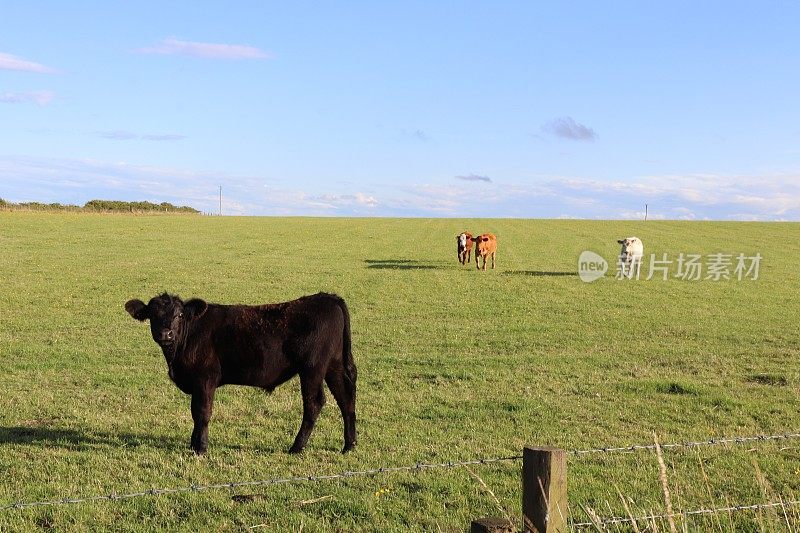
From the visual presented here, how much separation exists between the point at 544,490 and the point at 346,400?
4.26m

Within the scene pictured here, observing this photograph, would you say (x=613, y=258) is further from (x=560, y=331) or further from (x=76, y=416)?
(x=76, y=416)

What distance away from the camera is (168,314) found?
315 inches

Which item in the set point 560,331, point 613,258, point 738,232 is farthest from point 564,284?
point 738,232

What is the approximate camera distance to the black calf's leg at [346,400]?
8.26 metres

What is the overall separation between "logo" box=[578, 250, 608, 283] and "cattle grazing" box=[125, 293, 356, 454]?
71.6 feet

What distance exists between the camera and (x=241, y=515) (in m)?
6.47

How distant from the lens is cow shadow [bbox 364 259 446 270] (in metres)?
32.7

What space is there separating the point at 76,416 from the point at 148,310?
8.93 ft

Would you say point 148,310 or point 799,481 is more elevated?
point 148,310

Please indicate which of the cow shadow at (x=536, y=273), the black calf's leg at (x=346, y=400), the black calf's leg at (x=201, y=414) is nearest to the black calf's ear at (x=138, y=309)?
the black calf's leg at (x=201, y=414)

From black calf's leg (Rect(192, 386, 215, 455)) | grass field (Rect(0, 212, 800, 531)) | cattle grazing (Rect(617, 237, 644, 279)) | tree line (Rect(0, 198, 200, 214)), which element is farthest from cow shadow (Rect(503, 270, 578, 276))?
tree line (Rect(0, 198, 200, 214))

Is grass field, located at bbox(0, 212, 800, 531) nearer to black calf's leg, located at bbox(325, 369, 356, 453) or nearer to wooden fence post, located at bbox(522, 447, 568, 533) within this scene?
black calf's leg, located at bbox(325, 369, 356, 453)

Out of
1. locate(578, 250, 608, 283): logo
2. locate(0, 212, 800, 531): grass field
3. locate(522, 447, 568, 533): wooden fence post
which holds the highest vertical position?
locate(522, 447, 568, 533): wooden fence post

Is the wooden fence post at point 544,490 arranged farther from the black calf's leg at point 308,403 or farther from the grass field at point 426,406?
the black calf's leg at point 308,403
